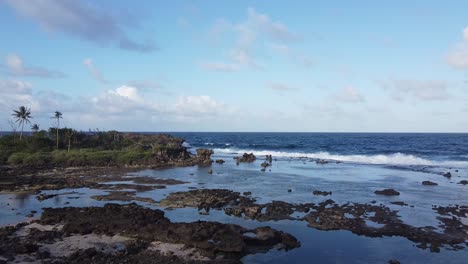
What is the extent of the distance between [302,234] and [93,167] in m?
38.6

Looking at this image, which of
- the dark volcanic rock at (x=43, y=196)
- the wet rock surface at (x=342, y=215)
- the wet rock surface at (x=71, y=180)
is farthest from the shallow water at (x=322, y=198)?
the wet rock surface at (x=71, y=180)

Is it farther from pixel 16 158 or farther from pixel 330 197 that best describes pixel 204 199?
pixel 16 158

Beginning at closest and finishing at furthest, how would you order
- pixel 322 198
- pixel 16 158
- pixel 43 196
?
pixel 43 196 < pixel 322 198 < pixel 16 158

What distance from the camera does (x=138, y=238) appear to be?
1955 cm

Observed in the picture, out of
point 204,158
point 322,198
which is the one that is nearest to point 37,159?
point 204,158

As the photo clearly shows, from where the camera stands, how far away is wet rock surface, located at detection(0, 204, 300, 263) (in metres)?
16.8

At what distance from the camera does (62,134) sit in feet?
239

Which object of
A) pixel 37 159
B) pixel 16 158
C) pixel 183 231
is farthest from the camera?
pixel 16 158

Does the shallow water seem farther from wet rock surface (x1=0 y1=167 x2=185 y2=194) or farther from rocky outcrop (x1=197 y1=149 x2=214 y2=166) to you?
rocky outcrop (x1=197 y1=149 x2=214 y2=166)

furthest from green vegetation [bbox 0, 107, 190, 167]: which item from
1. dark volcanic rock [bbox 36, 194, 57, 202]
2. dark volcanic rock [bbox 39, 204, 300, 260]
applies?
dark volcanic rock [bbox 39, 204, 300, 260]

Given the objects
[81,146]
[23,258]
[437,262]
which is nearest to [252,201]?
[437,262]

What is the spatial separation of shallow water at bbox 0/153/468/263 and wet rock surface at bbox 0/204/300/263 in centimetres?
117

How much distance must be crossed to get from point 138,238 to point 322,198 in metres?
17.1

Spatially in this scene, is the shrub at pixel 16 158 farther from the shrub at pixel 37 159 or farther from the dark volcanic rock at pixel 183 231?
the dark volcanic rock at pixel 183 231
